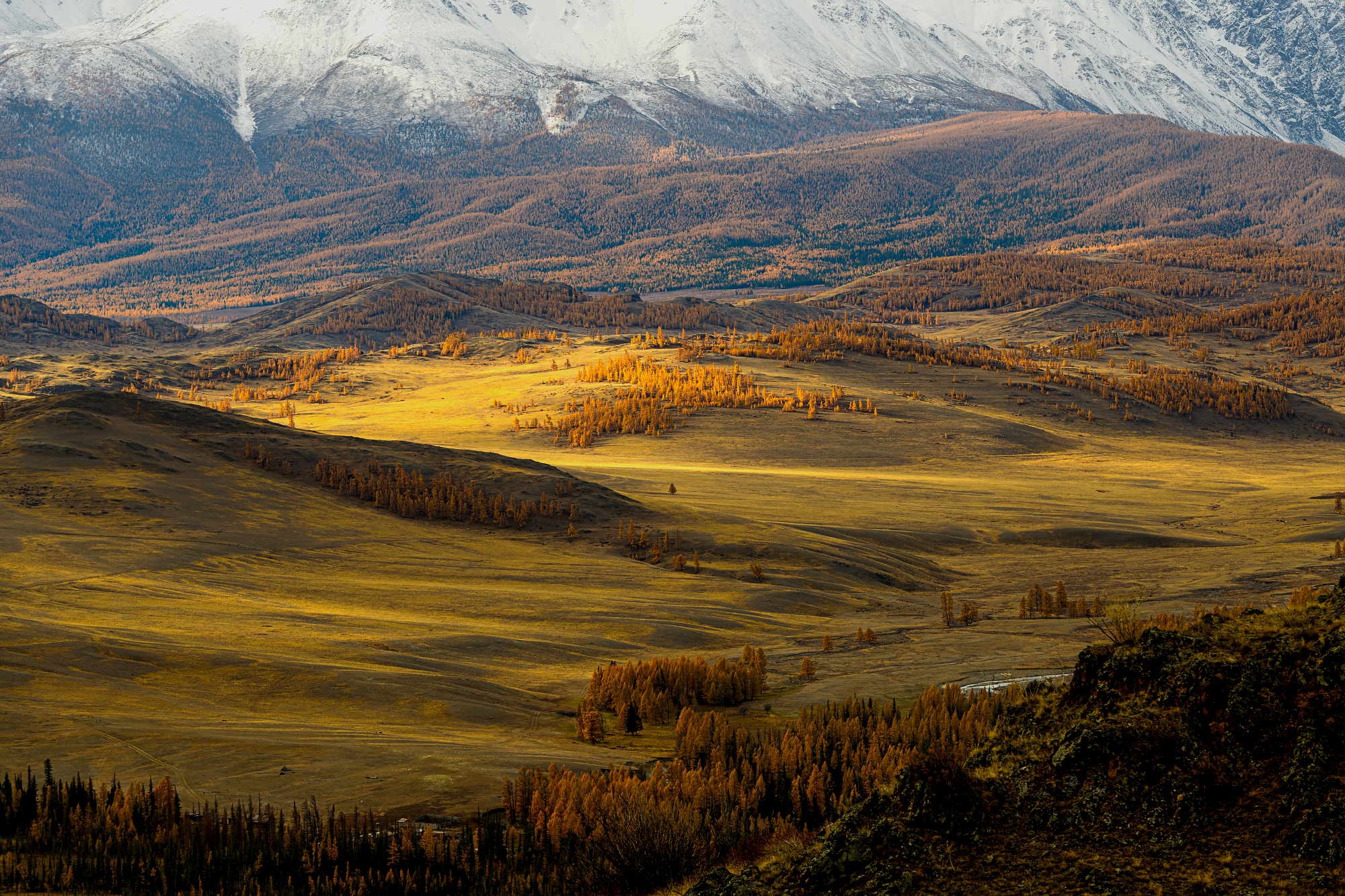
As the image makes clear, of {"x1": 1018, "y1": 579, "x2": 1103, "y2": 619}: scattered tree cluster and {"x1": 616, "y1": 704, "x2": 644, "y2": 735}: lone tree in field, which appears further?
{"x1": 1018, "y1": 579, "x2": 1103, "y2": 619}: scattered tree cluster

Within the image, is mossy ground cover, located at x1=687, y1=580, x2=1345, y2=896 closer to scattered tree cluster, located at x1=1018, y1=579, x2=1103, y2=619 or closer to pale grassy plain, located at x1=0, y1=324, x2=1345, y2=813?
pale grassy plain, located at x1=0, y1=324, x2=1345, y2=813

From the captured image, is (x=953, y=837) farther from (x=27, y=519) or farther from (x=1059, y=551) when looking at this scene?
(x=1059, y=551)

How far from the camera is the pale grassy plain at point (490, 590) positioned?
40.3ft

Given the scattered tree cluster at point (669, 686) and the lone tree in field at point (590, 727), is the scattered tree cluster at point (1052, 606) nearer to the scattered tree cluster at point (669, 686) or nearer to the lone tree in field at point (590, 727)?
the scattered tree cluster at point (669, 686)

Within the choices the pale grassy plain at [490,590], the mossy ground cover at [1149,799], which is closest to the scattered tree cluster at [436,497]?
the pale grassy plain at [490,590]

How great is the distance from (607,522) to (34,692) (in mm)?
19735

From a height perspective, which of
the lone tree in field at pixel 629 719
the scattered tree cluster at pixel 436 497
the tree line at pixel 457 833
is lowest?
the lone tree in field at pixel 629 719

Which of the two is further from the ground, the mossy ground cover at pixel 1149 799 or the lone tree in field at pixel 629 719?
the mossy ground cover at pixel 1149 799

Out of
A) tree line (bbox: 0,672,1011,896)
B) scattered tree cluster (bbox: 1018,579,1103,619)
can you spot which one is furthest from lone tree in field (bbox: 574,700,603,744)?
scattered tree cluster (bbox: 1018,579,1103,619)

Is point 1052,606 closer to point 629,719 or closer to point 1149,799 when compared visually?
point 629,719

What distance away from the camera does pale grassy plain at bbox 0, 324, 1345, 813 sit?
12.3 meters

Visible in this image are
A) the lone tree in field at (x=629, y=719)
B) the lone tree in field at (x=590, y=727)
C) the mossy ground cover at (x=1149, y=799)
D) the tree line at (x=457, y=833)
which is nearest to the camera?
the mossy ground cover at (x=1149, y=799)

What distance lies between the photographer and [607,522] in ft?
106

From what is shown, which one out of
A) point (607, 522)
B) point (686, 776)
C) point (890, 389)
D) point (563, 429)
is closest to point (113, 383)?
point (563, 429)
